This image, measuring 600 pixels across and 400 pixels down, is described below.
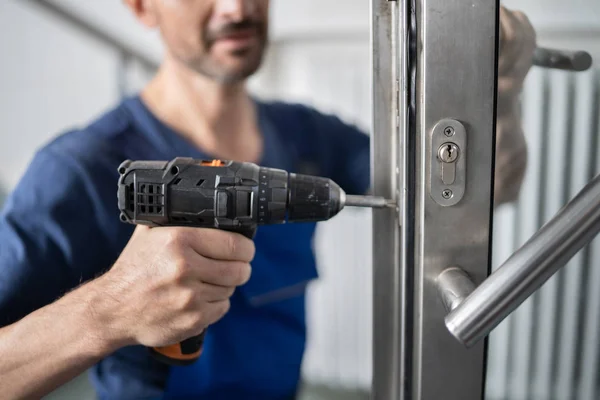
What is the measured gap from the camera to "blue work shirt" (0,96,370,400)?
1.90 feet

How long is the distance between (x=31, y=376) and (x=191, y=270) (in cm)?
21

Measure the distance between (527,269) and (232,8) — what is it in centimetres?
58

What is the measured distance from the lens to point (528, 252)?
312mm

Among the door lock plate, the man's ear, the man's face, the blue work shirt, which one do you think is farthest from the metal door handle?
the man's ear

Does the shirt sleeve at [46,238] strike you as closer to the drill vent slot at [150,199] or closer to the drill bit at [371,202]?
the drill vent slot at [150,199]

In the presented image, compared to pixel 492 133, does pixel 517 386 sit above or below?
below

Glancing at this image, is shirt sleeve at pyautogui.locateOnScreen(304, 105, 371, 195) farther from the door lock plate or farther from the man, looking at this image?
the door lock plate

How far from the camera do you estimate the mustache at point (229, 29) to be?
735 mm

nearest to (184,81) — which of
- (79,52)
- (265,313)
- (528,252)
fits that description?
(265,313)

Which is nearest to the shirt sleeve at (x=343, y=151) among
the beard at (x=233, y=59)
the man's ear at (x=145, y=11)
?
the beard at (x=233, y=59)

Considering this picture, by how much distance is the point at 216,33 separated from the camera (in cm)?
74

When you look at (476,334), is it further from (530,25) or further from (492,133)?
(530,25)

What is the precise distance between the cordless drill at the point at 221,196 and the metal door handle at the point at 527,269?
153 mm

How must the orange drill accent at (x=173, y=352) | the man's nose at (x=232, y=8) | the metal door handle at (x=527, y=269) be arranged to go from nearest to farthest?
1. the metal door handle at (x=527, y=269)
2. the orange drill accent at (x=173, y=352)
3. the man's nose at (x=232, y=8)
